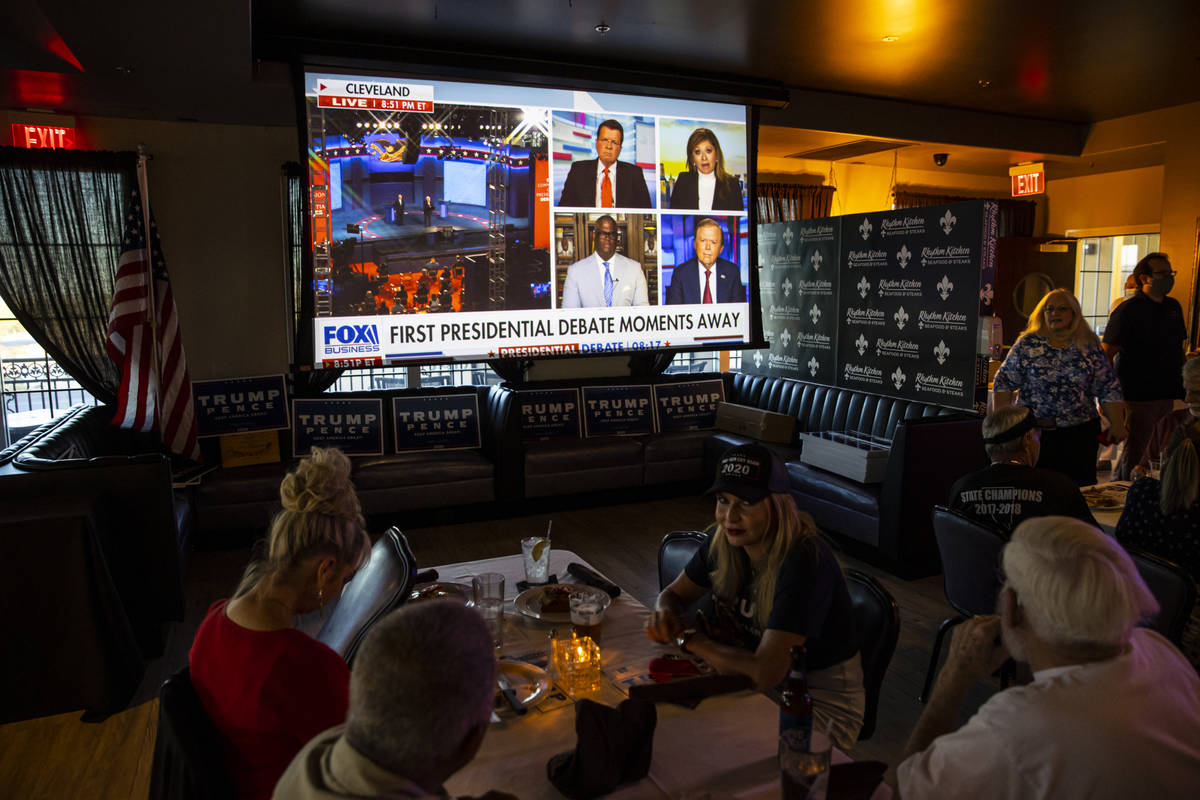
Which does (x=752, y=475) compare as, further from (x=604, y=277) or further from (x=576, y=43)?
(x=576, y=43)

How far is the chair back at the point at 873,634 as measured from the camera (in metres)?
1.94

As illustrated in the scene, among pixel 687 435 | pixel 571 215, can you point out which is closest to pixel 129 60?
pixel 571 215

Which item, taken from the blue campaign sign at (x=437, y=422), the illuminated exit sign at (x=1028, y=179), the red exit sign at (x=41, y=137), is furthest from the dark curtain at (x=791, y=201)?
the red exit sign at (x=41, y=137)

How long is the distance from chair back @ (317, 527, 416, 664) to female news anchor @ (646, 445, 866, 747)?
2.19 ft

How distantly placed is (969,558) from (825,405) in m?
3.39

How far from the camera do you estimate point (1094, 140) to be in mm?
8102

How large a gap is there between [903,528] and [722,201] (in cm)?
280

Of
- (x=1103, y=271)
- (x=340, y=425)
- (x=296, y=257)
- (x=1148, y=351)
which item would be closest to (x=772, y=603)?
(x=340, y=425)

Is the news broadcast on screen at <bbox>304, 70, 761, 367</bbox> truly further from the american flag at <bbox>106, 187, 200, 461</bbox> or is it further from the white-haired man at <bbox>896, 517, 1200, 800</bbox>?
the white-haired man at <bbox>896, 517, 1200, 800</bbox>

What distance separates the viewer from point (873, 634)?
6.52ft

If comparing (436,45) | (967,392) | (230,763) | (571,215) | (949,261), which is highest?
(436,45)

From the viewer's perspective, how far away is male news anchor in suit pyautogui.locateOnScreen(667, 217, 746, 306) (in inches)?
230

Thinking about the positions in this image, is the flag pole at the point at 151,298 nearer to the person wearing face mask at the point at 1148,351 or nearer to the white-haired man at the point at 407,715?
the white-haired man at the point at 407,715

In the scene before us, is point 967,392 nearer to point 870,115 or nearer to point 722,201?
point 722,201
